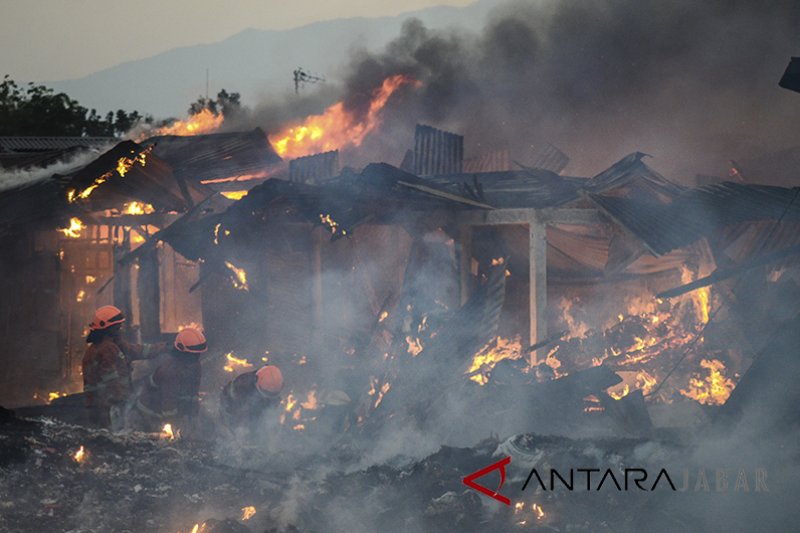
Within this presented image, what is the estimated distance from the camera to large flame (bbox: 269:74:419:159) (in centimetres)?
2116

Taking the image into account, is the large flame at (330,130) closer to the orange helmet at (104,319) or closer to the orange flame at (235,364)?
the orange flame at (235,364)

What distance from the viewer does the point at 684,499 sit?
6.25 m

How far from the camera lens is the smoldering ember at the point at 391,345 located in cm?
662

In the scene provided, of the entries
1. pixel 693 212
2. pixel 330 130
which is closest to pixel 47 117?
pixel 330 130

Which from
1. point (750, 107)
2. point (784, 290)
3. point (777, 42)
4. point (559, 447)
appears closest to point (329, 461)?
point (559, 447)

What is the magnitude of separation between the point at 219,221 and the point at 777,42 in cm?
2150

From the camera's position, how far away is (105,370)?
26.7 feet

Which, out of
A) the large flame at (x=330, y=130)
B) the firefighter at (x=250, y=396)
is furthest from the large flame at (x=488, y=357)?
the large flame at (x=330, y=130)

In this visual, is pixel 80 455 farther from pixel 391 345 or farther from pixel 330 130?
pixel 330 130

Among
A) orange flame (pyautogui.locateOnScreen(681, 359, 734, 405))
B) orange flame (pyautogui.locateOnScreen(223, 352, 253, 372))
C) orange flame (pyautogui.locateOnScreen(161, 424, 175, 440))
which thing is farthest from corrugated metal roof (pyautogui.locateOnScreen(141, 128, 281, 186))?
orange flame (pyautogui.locateOnScreen(681, 359, 734, 405))

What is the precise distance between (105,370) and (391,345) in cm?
385

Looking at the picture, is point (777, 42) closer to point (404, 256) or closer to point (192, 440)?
point (404, 256)

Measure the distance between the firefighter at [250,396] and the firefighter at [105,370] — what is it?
107cm

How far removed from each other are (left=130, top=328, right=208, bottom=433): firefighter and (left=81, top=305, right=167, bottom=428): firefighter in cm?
24
